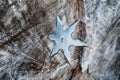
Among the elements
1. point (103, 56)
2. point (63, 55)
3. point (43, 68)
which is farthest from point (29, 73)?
point (103, 56)

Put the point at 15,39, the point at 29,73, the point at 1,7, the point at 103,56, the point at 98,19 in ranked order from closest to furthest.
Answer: the point at 1,7 < the point at 15,39 < the point at 29,73 < the point at 98,19 < the point at 103,56

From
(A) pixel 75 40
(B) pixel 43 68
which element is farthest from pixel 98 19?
(B) pixel 43 68

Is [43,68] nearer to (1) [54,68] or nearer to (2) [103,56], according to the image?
(1) [54,68]

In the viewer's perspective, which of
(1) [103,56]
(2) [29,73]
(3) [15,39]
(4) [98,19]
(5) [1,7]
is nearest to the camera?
(5) [1,7]

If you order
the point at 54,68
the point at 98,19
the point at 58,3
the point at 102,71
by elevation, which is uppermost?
the point at 58,3

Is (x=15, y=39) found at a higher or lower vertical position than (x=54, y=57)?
higher

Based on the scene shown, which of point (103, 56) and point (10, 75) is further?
point (103, 56)

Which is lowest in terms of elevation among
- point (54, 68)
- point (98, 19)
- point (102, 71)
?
point (102, 71)

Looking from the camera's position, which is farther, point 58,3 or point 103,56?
point 103,56

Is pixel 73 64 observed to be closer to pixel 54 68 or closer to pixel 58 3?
pixel 54 68
